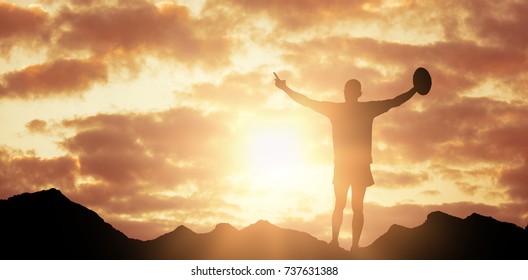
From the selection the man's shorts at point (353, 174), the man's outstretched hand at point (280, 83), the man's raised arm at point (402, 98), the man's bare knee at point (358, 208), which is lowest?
the man's bare knee at point (358, 208)

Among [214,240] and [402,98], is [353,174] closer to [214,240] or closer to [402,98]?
[402,98]

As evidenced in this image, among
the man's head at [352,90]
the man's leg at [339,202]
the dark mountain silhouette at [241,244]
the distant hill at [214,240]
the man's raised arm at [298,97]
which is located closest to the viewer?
the man's head at [352,90]

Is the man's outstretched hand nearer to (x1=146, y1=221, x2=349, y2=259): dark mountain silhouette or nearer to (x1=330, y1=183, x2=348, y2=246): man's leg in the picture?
(x1=330, y1=183, x2=348, y2=246): man's leg

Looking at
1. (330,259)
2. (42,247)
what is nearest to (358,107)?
(330,259)

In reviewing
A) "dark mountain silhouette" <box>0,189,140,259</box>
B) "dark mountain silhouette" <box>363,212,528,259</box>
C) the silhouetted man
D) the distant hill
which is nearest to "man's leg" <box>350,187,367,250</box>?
the silhouetted man

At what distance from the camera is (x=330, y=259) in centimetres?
1708

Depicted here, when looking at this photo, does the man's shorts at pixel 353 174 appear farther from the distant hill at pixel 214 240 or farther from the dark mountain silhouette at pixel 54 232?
the dark mountain silhouette at pixel 54 232

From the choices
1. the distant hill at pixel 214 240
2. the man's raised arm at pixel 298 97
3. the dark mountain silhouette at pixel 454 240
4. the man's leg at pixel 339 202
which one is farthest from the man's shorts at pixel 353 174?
the dark mountain silhouette at pixel 454 240

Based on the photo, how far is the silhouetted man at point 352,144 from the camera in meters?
16.0

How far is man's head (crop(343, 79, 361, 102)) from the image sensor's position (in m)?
15.9

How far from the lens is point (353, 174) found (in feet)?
52.4
